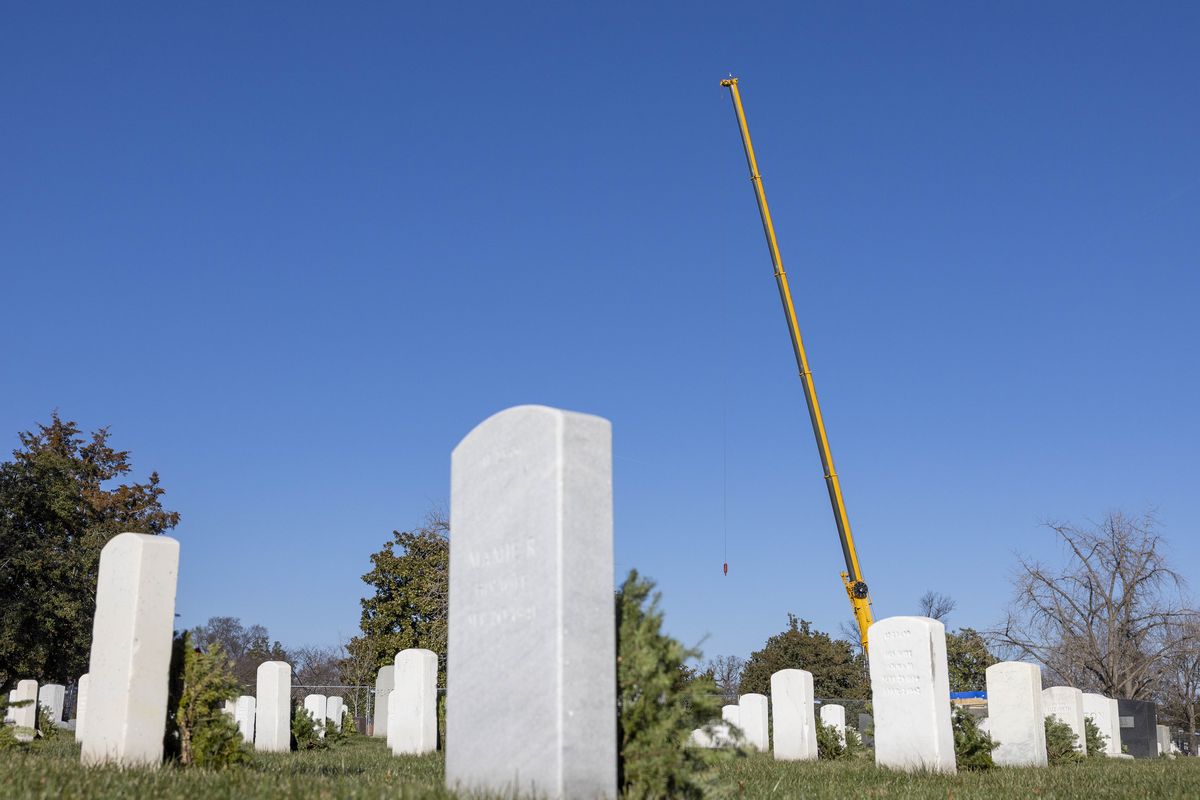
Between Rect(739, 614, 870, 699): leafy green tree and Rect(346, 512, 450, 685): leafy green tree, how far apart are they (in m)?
20.5

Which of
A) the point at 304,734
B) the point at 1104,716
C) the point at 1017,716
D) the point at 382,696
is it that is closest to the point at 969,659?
the point at 1104,716

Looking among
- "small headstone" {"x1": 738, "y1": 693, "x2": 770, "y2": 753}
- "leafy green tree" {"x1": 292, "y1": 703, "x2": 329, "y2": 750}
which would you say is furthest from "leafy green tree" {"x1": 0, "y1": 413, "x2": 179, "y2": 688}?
"small headstone" {"x1": 738, "y1": 693, "x2": 770, "y2": 753}

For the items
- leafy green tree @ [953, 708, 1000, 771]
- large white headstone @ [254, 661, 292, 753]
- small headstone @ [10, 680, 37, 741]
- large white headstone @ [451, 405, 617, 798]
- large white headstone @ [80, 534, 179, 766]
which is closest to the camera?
large white headstone @ [451, 405, 617, 798]

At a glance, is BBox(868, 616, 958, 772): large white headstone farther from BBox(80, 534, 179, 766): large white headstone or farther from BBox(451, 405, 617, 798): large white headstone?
BBox(80, 534, 179, 766): large white headstone

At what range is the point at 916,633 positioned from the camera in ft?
48.0

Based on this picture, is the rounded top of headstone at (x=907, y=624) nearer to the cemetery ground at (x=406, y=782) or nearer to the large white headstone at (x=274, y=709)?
the cemetery ground at (x=406, y=782)

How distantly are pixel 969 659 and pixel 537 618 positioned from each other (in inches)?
1872

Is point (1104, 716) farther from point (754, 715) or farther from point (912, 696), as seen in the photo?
point (912, 696)

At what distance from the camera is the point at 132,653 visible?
29.7 ft

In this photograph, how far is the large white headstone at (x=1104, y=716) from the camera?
2648 cm

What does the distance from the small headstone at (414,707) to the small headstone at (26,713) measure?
5377 millimetres

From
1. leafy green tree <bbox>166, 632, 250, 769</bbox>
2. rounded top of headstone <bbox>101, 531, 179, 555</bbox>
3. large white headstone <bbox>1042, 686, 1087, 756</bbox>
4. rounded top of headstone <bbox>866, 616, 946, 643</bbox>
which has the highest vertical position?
rounded top of headstone <bbox>101, 531, 179, 555</bbox>

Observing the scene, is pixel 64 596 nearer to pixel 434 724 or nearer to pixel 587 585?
pixel 434 724

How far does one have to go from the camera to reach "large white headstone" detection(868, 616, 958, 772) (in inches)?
561
